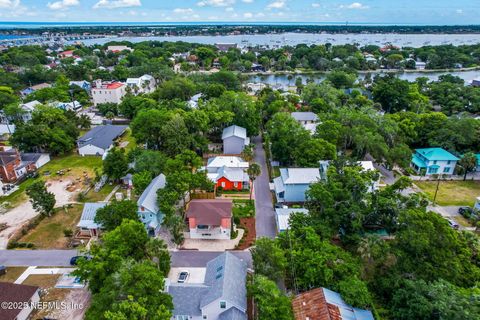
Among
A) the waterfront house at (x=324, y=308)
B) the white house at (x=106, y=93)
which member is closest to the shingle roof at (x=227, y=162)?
the waterfront house at (x=324, y=308)

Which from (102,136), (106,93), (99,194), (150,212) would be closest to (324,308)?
(150,212)

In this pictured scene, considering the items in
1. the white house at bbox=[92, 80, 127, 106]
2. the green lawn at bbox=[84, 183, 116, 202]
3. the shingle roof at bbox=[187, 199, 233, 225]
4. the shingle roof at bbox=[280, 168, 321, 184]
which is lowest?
the green lawn at bbox=[84, 183, 116, 202]

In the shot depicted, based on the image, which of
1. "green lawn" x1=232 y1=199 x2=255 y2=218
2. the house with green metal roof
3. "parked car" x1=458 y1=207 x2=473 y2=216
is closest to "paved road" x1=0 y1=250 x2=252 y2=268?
"green lawn" x1=232 y1=199 x2=255 y2=218

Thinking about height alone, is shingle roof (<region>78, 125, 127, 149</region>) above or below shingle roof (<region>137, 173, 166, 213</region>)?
below

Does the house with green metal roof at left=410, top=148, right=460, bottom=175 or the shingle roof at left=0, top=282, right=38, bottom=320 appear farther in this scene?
the house with green metal roof at left=410, top=148, right=460, bottom=175

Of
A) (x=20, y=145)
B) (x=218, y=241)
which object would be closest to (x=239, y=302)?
(x=218, y=241)

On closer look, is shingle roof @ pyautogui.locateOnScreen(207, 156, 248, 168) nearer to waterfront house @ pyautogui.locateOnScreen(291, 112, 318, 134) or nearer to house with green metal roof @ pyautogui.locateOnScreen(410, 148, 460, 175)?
waterfront house @ pyautogui.locateOnScreen(291, 112, 318, 134)
